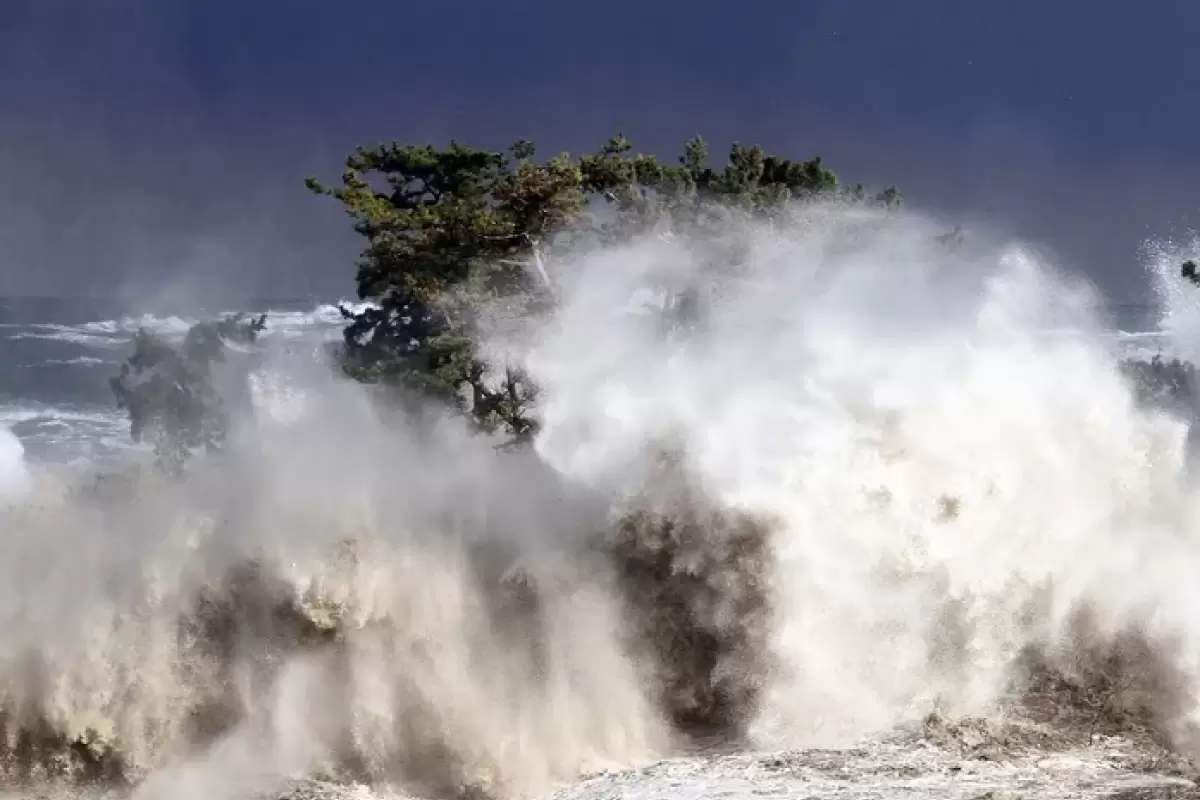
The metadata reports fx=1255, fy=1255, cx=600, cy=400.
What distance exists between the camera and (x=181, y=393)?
154 ft

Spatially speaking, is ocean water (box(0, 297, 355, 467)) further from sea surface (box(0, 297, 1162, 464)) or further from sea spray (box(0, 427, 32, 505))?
sea spray (box(0, 427, 32, 505))

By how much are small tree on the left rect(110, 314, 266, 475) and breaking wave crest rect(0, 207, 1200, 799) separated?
90.9 ft

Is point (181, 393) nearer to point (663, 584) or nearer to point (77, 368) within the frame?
point (663, 584)

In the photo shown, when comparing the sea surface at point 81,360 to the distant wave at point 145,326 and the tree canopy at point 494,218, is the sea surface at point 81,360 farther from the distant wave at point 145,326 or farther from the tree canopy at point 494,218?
the tree canopy at point 494,218

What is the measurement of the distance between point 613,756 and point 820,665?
107 inches

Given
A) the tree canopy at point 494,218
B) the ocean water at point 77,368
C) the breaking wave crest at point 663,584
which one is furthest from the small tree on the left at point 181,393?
the breaking wave crest at point 663,584

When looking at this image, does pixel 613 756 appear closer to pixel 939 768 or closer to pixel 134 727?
pixel 939 768

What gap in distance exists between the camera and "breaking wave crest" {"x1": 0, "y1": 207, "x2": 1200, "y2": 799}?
1459 centimetres

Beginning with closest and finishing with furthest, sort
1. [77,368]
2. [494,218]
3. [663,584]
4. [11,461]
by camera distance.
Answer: [663,584]
[494,218]
[11,461]
[77,368]

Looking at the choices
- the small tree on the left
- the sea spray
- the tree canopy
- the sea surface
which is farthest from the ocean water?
the tree canopy

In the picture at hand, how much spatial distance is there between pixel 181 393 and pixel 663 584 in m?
35.1

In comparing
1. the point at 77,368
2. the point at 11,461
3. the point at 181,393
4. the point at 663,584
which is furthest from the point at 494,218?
the point at 77,368

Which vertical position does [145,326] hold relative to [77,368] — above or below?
above

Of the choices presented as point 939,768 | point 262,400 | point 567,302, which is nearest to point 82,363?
point 262,400
